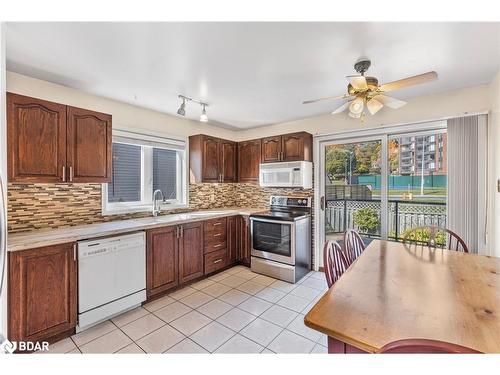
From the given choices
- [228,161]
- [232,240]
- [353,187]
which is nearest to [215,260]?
[232,240]

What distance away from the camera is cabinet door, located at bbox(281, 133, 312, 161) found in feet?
11.2

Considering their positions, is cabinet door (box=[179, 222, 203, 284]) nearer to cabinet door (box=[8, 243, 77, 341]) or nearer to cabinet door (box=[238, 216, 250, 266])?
cabinet door (box=[238, 216, 250, 266])

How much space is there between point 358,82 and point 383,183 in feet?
6.15

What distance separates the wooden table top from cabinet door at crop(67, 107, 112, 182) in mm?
2315

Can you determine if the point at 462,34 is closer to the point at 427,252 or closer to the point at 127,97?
the point at 427,252

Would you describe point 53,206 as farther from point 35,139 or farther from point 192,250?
point 192,250

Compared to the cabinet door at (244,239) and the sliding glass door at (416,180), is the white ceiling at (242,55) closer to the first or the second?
the sliding glass door at (416,180)

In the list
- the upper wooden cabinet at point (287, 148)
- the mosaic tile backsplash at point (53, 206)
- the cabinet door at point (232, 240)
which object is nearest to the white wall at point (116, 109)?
the mosaic tile backsplash at point (53, 206)

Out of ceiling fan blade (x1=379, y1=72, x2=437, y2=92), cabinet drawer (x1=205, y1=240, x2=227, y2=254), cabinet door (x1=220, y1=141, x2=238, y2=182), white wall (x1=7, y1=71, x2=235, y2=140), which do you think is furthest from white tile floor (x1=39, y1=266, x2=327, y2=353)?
white wall (x1=7, y1=71, x2=235, y2=140)

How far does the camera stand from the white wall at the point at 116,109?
2.16 metres

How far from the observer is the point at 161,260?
2.64 metres

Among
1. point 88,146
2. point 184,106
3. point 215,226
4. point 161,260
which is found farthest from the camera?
point 215,226

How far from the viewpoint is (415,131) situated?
2.80m

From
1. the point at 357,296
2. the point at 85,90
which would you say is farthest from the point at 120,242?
the point at 357,296
